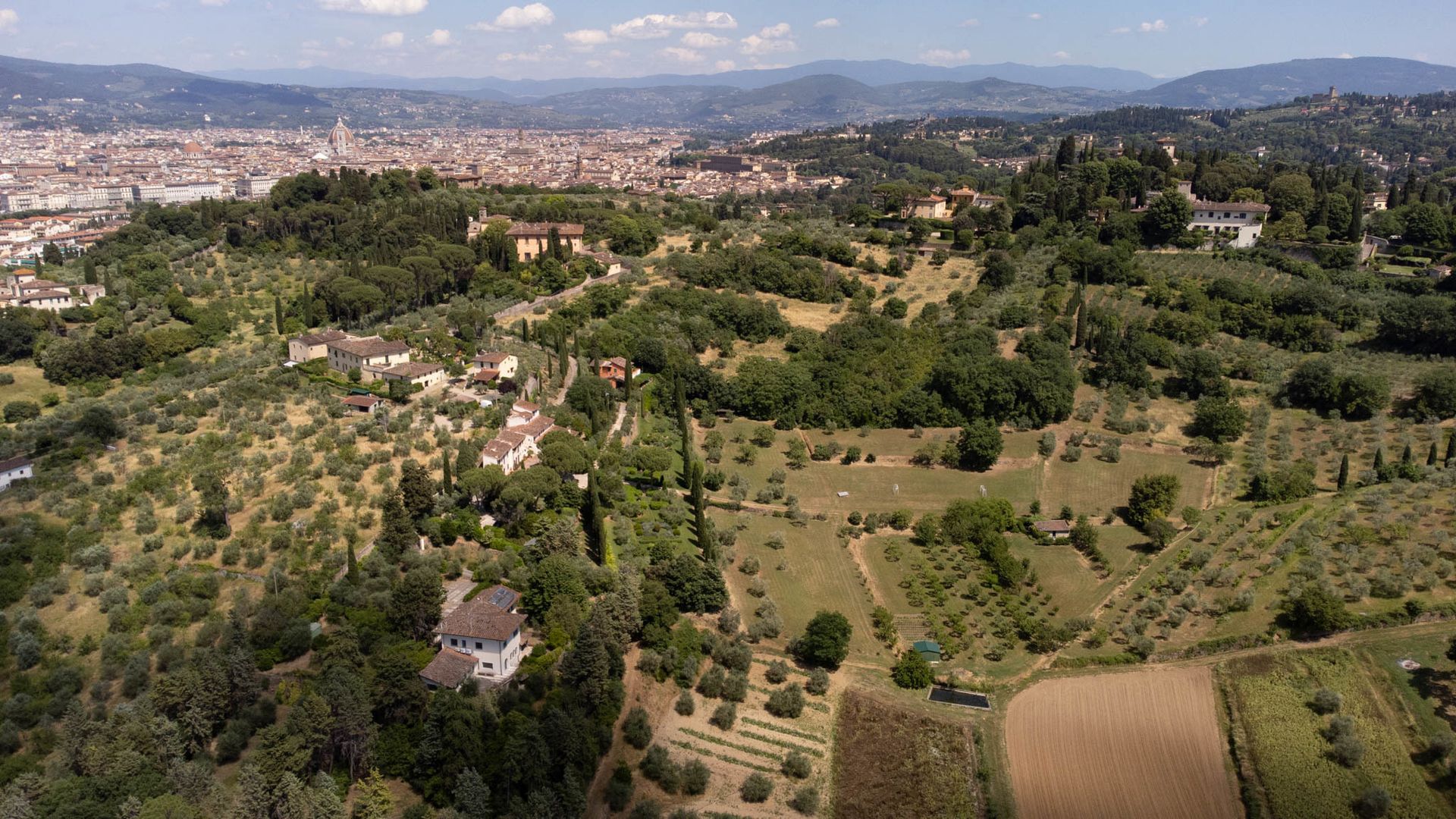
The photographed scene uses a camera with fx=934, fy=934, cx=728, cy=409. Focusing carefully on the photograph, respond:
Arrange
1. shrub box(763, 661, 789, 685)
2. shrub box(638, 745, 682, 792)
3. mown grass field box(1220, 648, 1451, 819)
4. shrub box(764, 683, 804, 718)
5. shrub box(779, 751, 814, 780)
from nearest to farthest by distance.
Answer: mown grass field box(1220, 648, 1451, 819) → shrub box(638, 745, 682, 792) → shrub box(779, 751, 814, 780) → shrub box(764, 683, 804, 718) → shrub box(763, 661, 789, 685)

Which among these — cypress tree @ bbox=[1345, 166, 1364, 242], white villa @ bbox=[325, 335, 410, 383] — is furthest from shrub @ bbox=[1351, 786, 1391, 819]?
cypress tree @ bbox=[1345, 166, 1364, 242]

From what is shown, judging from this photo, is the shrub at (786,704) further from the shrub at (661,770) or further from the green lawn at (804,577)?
the shrub at (661,770)

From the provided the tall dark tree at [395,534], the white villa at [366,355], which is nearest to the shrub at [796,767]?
the tall dark tree at [395,534]

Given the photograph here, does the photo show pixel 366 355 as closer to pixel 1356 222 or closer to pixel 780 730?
pixel 780 730

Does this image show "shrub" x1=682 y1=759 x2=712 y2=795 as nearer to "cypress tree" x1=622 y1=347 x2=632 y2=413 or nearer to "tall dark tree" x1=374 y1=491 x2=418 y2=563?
"tall dark tree" x1=374 y1=491 x2=418 y2=563

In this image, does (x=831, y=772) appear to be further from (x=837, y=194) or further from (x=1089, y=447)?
(x=837, y=194)

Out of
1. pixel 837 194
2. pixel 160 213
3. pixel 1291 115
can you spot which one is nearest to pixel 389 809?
pixel 160 213

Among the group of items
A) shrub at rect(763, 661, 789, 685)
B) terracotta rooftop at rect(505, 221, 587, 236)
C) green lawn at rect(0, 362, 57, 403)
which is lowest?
shrub at rect(763, 661, 789, 685)
